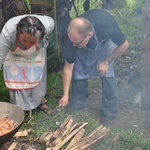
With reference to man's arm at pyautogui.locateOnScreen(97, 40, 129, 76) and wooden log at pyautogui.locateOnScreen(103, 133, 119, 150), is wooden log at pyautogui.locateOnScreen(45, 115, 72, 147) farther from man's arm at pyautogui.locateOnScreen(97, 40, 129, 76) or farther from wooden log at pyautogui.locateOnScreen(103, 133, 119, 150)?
man's arm at pyautogui.locateOnScreen(97, 40, 129, 76)

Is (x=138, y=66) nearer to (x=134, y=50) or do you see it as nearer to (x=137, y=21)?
(x=134, y=50)

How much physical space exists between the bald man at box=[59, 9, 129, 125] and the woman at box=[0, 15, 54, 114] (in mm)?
464

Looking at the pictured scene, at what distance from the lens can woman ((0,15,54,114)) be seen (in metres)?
5.08

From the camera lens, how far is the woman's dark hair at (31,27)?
496 centimetres

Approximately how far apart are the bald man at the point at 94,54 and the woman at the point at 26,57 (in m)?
0.46

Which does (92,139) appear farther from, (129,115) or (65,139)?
(129,115)

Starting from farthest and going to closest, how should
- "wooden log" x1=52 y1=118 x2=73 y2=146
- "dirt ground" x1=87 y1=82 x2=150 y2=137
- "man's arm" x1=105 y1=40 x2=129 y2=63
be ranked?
1. "dirt ground" x1=87 y1=82 x2=150 y2=137
2. "man's arm" x1=105 y1=40 x2=129 y2=63
3. "wooden log" x1=52 y1=118 x2=73 y2=146

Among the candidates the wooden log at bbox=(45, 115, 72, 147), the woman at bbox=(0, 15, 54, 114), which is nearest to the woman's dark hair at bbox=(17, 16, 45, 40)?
the woman at bbox=(0, 15, 54, 114)

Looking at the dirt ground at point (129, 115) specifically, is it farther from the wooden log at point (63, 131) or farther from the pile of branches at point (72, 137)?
the wooden log at point (63, 131)

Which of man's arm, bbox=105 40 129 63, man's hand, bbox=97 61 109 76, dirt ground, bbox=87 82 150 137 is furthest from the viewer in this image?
dirt ground, bbox=87 82 150 137

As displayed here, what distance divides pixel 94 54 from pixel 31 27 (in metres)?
1.25

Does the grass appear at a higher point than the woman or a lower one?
lower

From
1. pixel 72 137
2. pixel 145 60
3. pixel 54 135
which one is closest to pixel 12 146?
pixel 54 135

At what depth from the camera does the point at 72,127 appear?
5293 millimetres
